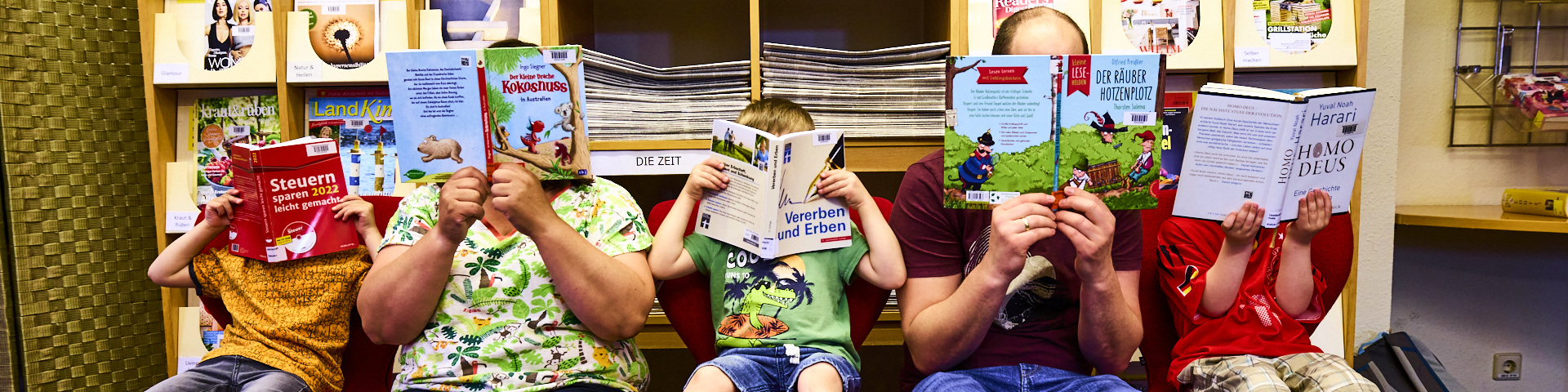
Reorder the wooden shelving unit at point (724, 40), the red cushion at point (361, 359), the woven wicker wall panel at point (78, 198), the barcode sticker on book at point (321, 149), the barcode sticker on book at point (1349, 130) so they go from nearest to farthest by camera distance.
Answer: the barcode sticker on book at point (1349, 130) → the barcode sticker on book at point (321, 149) → the red cushion at point (361, 359) → the woven wicker wall panel at point (78, 198) → the wooden shelving unit at point (724, 40)

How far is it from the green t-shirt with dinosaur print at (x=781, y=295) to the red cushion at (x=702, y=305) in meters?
0.05

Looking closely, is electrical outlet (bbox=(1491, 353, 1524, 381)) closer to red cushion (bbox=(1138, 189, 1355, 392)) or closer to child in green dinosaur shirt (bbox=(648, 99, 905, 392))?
red cushion (bbox=(1138, 189, 1355, 392))

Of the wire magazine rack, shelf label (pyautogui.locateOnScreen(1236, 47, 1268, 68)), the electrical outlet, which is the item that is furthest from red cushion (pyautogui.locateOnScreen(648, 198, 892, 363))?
the electrical outlet

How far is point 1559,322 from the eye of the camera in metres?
2.62

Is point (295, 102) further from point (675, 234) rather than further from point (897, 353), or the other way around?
point (897, 353)

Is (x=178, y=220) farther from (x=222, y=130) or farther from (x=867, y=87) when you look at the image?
(x=867, y=87)

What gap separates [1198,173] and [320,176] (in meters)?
1.58

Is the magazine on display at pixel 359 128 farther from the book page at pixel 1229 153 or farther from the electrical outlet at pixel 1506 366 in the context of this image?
the electrical outlet at pixel 1506 366

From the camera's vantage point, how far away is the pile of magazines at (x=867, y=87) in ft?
6.68

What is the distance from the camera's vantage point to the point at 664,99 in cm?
210

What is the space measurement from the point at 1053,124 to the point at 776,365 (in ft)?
Result: 2.00

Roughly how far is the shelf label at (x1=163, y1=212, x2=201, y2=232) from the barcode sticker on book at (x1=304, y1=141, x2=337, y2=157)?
945 mm

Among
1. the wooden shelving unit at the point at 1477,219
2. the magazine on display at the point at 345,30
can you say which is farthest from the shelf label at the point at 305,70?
the wooden shelving unit at the point at 1477,219

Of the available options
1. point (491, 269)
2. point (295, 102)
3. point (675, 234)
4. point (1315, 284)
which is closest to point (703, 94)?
point (675, 234)
